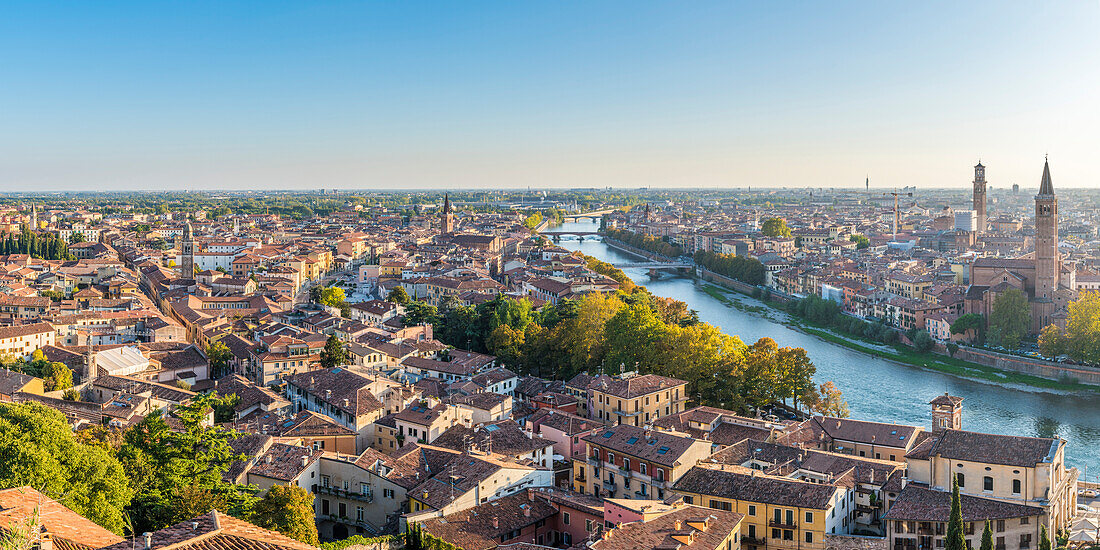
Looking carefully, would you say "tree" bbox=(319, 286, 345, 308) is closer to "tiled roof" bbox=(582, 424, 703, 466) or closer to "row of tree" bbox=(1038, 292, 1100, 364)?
"tiled roof" bbox=(582, 424, 703, 466)

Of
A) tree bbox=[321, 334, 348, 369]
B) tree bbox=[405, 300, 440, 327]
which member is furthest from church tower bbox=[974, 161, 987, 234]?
tree bbox=[321, 334, 348, 369]

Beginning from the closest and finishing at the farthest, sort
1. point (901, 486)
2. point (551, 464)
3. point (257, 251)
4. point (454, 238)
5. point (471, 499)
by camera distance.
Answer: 1. point (471, 499)
2. point (901, 486)
3. point (551, 464)
4. point (257, 251)
5. point (454, 238)

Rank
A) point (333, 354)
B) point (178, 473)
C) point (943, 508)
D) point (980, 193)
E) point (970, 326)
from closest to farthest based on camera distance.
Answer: point (178, 473) → point (943, 508) → point (333, 354) → point (970, 326) → point (980, 193)

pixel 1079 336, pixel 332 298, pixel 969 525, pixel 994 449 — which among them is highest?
pixel 332 298

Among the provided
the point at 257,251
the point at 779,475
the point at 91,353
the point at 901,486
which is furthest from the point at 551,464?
the point at 257,251

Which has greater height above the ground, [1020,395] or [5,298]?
[5,298]

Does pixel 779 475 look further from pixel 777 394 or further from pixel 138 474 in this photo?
pixel 138 474

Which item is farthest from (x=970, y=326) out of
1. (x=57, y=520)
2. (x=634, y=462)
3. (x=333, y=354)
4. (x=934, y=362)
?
(x=57, y=520)

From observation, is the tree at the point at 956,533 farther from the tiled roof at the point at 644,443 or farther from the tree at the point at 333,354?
the tree at the point at 333,354

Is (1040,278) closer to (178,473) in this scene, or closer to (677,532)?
(677,532)
